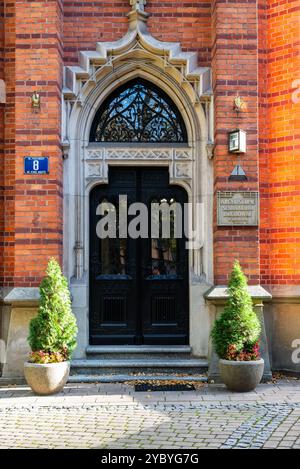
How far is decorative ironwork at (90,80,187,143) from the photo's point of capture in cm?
880

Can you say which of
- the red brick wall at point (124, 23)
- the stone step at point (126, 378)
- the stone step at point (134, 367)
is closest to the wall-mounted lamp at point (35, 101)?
the red brick wall at point (124, 23)

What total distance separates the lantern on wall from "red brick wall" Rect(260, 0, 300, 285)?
0.56 m

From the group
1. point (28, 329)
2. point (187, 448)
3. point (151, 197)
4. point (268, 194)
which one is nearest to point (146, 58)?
point (151, 197)

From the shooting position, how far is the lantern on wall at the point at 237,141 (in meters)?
7.94

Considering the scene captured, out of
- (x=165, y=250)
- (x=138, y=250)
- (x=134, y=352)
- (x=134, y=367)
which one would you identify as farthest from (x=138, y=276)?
(x=134, y=367)

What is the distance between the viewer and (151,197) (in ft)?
28.8

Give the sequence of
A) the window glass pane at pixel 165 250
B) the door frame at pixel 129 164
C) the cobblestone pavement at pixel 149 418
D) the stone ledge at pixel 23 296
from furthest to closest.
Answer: the window glass pane at pixel 165 250 → the door frame at pixel 129 164 → the stone ledge at pixel 23 296 → the cobblestone pavement at pixel 149 418

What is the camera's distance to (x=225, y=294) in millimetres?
7742

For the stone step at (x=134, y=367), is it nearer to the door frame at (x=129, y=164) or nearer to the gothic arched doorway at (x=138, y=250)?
the door frame at (x=129, y=164)

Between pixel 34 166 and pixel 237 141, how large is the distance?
113 inches

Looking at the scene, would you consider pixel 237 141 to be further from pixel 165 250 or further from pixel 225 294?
pixel 225 294

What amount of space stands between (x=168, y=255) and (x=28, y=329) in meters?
2.41

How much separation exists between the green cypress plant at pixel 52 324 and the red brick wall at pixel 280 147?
2.97 meters

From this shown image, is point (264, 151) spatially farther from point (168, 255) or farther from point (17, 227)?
point (17, 227)
